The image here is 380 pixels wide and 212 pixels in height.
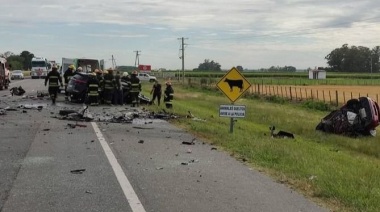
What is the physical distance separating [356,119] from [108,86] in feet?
35.8

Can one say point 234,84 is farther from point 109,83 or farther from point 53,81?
point 53,81

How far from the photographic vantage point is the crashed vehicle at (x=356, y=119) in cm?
1806

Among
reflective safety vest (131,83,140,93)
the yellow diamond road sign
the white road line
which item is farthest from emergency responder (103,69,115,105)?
the white road line

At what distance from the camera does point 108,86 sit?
23109mm

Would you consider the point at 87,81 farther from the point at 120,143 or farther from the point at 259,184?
the point at 259,184

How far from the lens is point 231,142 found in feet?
37.9

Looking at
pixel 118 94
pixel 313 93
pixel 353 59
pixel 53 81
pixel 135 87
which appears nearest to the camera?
pixel 53 81

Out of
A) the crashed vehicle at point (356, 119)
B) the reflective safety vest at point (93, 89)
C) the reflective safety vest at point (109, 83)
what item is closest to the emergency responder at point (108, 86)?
the reflective safety vest at point (109, 83)

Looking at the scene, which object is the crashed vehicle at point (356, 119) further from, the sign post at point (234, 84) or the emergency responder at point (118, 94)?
the emergency responder at point (118, 94)

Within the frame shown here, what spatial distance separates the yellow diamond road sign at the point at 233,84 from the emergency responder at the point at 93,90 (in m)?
9.98

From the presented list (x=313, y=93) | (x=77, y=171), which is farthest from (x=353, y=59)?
(x=77, y=171)

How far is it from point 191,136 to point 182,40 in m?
83.0

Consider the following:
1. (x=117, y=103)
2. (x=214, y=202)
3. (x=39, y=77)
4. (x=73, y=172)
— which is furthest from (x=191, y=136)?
(x=39, y=77)

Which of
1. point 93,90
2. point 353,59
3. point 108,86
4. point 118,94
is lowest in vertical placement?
point 118,94
